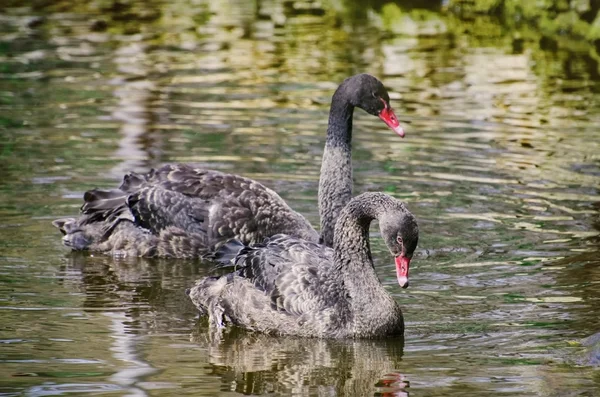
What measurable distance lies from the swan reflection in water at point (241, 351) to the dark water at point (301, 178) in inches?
0.8

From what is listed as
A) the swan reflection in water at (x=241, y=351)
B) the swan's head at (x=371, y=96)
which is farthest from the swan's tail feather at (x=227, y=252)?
the swan's head at (x=371, y=96)

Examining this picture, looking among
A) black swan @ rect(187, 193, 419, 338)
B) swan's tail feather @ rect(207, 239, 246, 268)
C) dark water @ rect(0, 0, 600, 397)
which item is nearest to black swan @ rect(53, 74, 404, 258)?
dark water @ rect(0, 0, 600, 397)

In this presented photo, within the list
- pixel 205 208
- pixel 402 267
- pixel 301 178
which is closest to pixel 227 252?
pixel 205 208

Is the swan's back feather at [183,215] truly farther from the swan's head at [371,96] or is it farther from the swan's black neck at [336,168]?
the swan's head at [371,96]

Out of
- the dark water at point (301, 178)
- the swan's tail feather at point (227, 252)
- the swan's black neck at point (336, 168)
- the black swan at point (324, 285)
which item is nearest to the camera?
the dark water at point (301, 178)

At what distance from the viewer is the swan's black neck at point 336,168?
10.8 meters

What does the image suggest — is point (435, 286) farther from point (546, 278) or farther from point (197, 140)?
point (197, 140)

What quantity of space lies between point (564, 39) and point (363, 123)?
7.93 metres

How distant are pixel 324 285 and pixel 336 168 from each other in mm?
2588

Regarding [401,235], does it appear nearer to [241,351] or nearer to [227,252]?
[241,351]

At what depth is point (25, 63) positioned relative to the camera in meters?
19.2

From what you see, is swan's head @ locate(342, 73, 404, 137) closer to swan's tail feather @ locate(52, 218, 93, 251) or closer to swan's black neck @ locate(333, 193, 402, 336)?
swan's tail feather @ locate(52, 218, 93, 251)

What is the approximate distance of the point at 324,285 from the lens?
859 centimetres

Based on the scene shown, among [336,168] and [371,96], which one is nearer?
[336,168]
